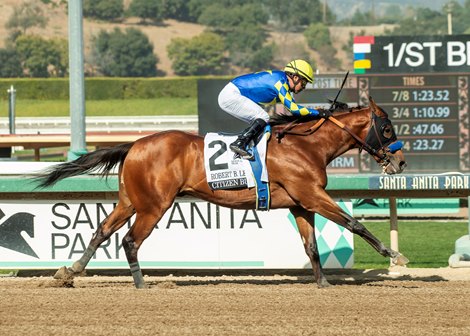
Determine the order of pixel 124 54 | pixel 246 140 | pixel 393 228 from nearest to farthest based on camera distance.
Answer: pixel 246 140 → pixel 393 228 → pixel 124 54

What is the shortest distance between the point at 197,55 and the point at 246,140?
3107 inches

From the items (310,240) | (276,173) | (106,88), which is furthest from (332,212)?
(106,88)

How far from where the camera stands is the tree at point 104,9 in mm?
99000

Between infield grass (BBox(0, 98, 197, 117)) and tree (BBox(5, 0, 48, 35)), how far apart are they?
33346mm

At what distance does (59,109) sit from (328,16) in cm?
7304

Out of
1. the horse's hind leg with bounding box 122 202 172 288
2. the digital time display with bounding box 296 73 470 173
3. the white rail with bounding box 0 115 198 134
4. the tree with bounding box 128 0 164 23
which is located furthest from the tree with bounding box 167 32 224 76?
the horse's hind leg with bounding box 122 202 172 288

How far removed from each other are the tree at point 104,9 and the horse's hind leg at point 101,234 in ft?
300

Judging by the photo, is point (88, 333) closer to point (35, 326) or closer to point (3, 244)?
point (35, 326)

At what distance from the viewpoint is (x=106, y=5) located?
99.8m

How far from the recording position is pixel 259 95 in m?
9.05

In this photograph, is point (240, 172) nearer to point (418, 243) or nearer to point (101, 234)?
point (101, 234)

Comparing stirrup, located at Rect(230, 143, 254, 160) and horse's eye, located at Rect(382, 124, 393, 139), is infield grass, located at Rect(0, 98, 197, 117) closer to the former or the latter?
horse's eye, located at Rect(382, 124, 393, 139)

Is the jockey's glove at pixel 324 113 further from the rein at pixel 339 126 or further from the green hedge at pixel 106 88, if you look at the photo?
the green hedge at pixel 106 88

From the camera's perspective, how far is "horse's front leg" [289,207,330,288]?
29.7ft
